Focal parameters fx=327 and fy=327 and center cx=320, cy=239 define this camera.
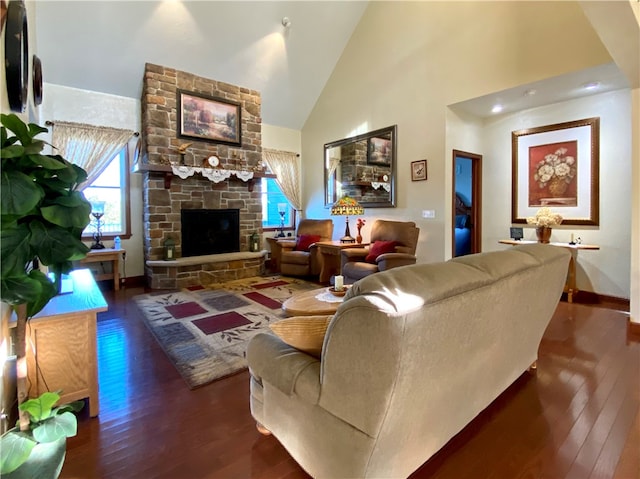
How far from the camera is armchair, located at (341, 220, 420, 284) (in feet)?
13.8

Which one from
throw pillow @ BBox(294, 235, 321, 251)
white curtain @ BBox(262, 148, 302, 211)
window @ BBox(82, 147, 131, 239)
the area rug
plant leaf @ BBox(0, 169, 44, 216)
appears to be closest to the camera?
plant leaf @ BBox(0, 169, 44, 216)

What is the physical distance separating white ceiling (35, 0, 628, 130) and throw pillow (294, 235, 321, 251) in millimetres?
2700

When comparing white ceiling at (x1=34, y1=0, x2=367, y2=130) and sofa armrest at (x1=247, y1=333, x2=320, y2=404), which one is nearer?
sofa armrest at (x1=247, y1=333, x2=320, y2=404)

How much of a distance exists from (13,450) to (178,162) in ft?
15.0

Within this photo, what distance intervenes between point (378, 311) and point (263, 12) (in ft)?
17.8

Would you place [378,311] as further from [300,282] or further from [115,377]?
[300,282]

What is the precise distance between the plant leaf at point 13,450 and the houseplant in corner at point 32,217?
0.10 ft

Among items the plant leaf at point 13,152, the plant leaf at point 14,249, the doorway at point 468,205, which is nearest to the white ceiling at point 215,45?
the doorway at point 468,205

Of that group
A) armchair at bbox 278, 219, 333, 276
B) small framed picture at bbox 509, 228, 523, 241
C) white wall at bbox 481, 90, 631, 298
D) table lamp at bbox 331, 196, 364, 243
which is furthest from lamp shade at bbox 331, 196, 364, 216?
white wall at bbox 481, 90, 631, 298

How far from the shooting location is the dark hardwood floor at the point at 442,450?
147cm

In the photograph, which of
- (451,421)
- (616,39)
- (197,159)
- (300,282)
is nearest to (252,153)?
(197,159)

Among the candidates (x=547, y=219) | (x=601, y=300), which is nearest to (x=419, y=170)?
(x=547, y=219)

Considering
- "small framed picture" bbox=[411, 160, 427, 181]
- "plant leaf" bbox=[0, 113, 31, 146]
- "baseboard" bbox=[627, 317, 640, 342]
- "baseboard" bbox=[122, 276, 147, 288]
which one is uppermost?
"small framed picture" bbox=[411, 160, 427, 181]

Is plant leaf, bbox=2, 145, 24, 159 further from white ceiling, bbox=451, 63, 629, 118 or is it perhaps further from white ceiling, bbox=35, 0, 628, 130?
white ceiling, bbox=451, 63, 629, 118
